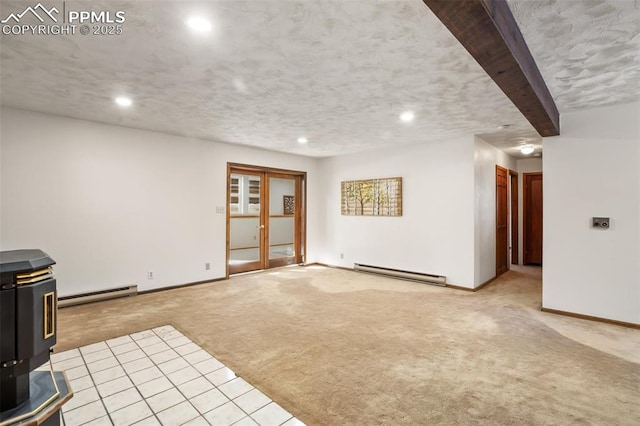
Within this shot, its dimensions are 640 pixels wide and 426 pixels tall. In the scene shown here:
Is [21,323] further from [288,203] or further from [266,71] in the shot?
[288,203]

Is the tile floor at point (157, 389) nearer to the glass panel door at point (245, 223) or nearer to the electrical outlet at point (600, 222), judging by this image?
the glass panel door at point (245, 223)

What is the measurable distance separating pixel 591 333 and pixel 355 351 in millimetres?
2585

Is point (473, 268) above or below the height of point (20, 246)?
below

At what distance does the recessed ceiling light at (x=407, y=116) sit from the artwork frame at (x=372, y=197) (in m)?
1.79

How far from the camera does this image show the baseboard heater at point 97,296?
157 inches

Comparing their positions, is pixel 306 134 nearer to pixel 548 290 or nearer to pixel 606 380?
pixel 548 290

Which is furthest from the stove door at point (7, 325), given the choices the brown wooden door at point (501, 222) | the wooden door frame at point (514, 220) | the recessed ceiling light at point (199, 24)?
the wooden door frame at point (514, 220)

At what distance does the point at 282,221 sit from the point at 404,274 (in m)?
2.84

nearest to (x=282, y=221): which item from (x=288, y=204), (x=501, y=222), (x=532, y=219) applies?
(x=288, y=204)

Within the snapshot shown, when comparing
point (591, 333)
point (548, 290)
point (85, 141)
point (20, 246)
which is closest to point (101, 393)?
point (20, 246)

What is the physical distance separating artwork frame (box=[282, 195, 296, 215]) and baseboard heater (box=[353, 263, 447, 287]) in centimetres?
187

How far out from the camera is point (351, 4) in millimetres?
1790

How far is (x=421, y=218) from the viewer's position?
17.9 ft

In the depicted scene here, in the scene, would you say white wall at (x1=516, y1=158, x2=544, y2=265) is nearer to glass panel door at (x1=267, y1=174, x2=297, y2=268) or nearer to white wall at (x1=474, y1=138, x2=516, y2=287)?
white wall at (x1=474, y1=138, x2=516, y2=287)
